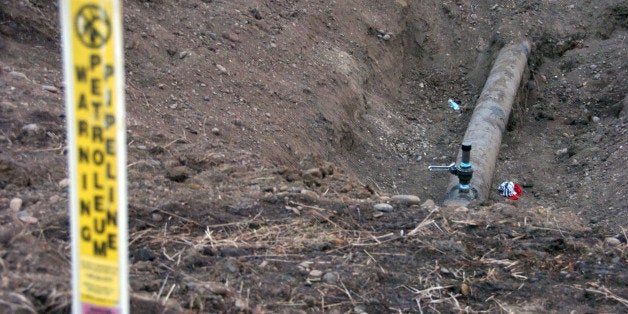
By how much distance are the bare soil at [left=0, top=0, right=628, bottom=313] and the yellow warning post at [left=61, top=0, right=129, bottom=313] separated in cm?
75

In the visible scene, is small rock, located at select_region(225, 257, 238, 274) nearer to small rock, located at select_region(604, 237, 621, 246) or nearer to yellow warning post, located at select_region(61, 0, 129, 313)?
yellow warning post, located at select_region(61, 0, 129, 313)

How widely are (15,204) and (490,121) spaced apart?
4732 mm

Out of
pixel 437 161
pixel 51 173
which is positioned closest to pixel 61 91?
pixel 51 173

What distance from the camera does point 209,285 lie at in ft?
9.75

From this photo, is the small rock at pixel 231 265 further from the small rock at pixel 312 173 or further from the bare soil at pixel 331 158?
the small rock at pixel 312 173

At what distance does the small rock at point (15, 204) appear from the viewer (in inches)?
131

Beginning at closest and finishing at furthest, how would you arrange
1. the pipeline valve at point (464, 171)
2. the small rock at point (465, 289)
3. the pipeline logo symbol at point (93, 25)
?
the pipeline logo symbol at point (93, 25), the small rock at point (465, 289), the pipeline valve at point (464, 171)

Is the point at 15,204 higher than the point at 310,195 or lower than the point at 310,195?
lower

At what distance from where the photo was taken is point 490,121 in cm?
700

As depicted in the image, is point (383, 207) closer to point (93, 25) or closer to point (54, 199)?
point (54, 199)

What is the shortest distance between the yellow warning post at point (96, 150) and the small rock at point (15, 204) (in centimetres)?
157

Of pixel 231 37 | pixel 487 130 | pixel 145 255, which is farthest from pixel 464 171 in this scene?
pixel 145 255

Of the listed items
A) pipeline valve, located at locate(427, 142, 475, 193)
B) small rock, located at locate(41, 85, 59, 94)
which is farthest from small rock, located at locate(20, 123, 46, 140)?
pipeline valve, located at locate(427, 142, 475, 193)

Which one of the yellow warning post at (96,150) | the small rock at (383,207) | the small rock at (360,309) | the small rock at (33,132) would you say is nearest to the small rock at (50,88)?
the small rock at (33,132)
